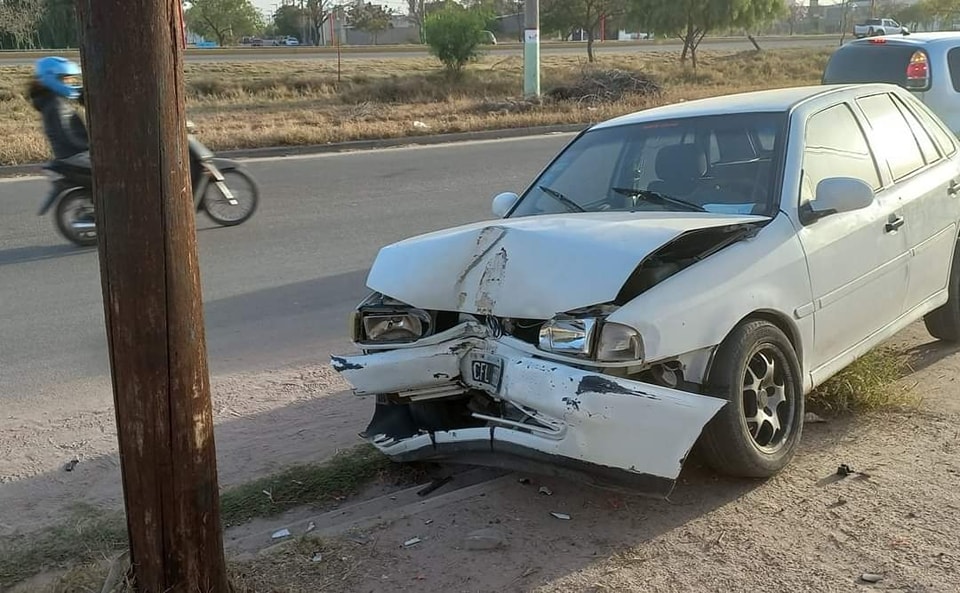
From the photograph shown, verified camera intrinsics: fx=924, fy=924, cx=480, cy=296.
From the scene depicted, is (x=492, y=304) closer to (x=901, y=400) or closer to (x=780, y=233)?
(x=780, y=233)

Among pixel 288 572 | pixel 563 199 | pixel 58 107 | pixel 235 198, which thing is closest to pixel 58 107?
pixel 58 107

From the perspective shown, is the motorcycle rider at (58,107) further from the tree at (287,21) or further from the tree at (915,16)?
the tree at (287,21)

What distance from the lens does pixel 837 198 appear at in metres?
4.21

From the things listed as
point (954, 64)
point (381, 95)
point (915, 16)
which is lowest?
point (381, 95)

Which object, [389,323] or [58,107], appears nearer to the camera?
[389,323]

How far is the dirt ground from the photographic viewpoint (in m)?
3.22

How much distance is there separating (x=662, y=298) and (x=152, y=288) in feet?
6.06

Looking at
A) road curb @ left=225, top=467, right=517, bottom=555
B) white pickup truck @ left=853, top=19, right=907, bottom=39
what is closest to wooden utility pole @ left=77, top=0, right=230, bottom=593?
road curb @ left=225, top=467, right=517, bottom=555

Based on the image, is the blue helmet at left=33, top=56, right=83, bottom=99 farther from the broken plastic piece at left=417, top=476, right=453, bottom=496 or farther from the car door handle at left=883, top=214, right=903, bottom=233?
the car door handle at left=883, top=214, right=903, bottom=233

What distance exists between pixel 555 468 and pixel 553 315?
22.6 inches

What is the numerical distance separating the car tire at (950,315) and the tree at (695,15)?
35.4 m

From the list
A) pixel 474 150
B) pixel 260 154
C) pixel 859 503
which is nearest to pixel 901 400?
pixel 859 503

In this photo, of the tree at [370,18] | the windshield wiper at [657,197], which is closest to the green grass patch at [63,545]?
the windshield wiper at [657,197]

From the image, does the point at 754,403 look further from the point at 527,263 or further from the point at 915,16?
the point at 915,16
